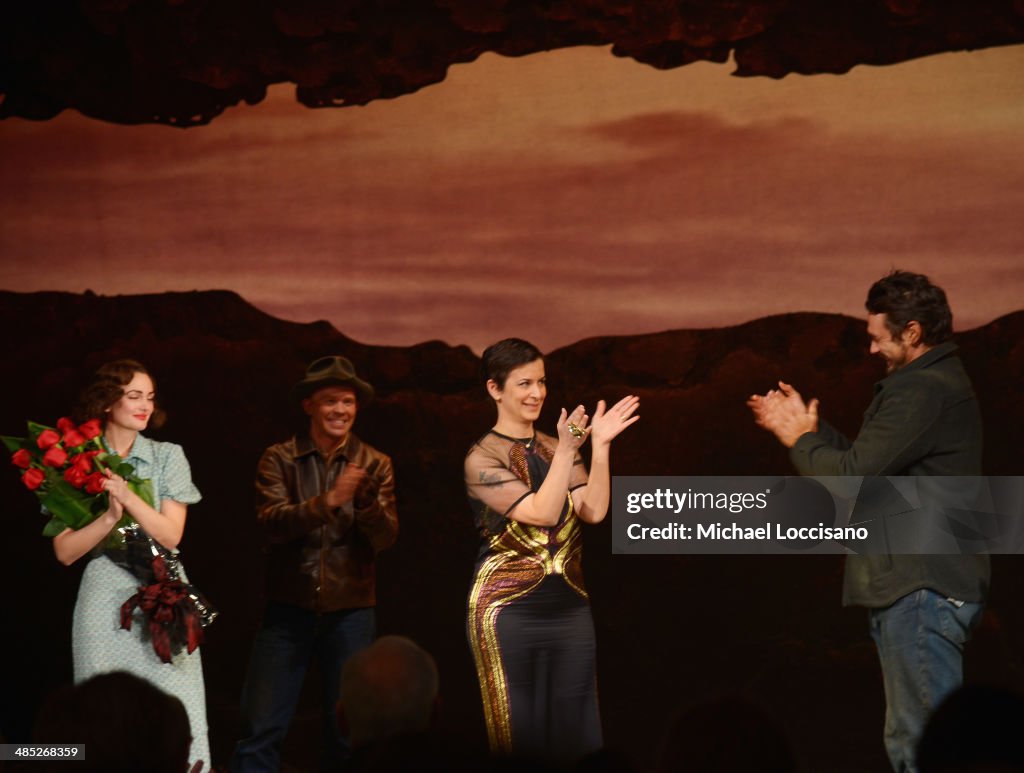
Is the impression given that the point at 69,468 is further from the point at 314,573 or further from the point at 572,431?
the point at 572,431

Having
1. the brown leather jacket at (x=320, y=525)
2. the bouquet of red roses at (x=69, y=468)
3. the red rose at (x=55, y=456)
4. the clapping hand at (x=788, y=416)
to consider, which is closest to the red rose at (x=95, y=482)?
the bouquet of red roses at (x=69, y=468)

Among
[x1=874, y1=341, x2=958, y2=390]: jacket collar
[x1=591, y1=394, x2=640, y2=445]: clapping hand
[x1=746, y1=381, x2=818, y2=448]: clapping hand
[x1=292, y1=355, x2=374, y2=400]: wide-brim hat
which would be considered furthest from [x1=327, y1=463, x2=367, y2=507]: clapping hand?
[x1=874, y1=341, x2=958, y2=390]: jacket collar

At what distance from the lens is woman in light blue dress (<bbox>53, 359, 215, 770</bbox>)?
3875 mm

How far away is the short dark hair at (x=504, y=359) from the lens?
423 centimetres

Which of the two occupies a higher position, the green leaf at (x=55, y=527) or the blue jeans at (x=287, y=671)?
the green leaf at (x=55, y=527)

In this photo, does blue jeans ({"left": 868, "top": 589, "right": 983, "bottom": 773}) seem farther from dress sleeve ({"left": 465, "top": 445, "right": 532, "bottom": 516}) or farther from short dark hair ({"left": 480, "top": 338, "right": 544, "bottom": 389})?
short dark hair ({"left": 480, "top": 338, "right": 544, "bottom": 389})

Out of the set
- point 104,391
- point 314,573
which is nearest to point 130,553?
point 104,391

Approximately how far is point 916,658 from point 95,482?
257 cm

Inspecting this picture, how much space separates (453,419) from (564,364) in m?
0.53

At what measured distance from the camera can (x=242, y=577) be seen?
209 inches

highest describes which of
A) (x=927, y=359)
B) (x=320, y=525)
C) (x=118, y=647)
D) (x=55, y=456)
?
(x=927, y=359)

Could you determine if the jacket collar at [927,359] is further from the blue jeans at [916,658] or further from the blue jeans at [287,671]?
the blue jeans at [287,671]

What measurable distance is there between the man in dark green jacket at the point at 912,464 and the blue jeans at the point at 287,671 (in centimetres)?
172

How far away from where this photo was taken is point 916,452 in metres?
3.71
